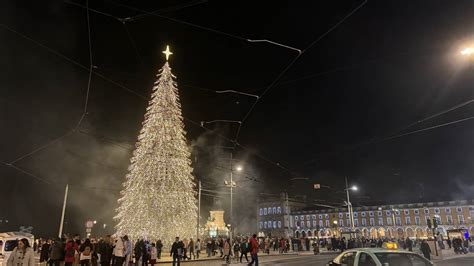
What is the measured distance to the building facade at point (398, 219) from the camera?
362 ft

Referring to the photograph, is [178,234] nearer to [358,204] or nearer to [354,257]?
[354,257]

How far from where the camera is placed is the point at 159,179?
25375 millimetres

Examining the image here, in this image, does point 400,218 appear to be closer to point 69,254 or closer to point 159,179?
point 159,179

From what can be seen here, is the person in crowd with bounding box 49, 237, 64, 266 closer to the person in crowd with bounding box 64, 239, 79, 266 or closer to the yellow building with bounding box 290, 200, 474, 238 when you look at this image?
the person in crowd with bounding box 64, 239, 79, 266

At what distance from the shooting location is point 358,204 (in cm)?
13138

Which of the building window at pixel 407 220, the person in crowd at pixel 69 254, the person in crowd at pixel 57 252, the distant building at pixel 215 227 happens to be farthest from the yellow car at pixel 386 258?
the building window at pixel 407 220

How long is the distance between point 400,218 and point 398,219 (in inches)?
29.8

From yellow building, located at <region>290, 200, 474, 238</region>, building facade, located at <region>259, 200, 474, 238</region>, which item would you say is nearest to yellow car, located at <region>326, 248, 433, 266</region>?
building facade, located at <region>259, 200, 474, 238</region>

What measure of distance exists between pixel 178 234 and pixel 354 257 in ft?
60.4

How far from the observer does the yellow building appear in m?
110

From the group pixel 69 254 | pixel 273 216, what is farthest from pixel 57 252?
pixel 273 216

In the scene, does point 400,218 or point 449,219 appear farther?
point 400,218

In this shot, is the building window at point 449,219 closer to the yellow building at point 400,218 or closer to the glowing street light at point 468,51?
the yellow building at point 400,218

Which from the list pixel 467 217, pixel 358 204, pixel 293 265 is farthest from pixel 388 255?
pixel 358 204
